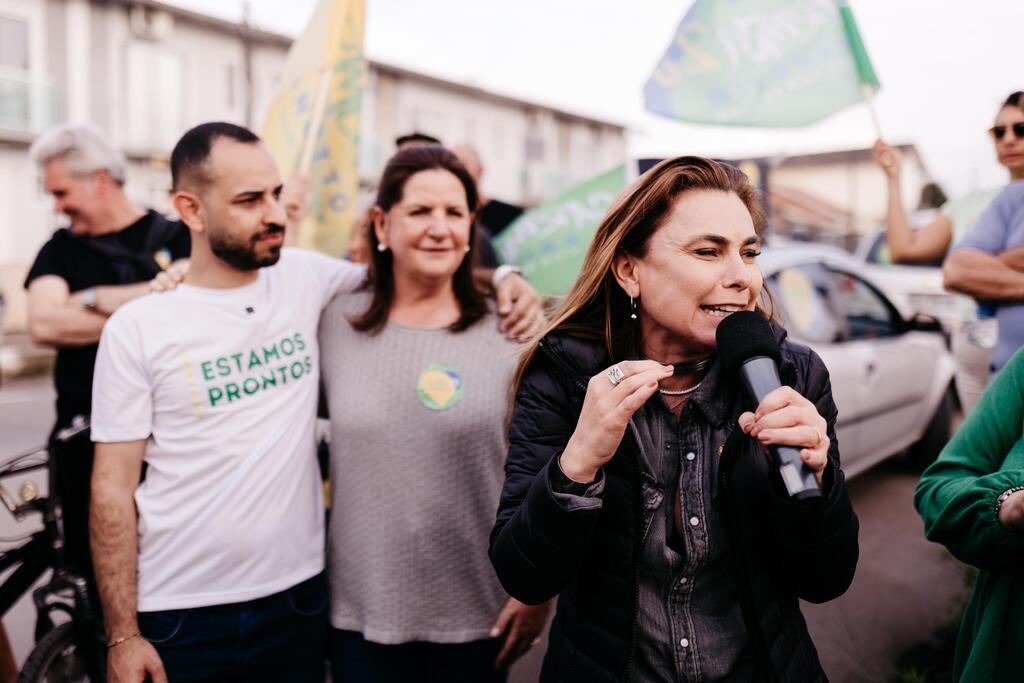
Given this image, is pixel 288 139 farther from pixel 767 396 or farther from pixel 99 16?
pixel 99 16

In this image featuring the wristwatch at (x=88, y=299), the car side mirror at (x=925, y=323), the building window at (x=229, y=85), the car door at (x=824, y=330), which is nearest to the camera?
the wristwatch at (x=88, y=299)

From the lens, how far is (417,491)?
2094 millimetres

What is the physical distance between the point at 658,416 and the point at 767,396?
39 centimetres

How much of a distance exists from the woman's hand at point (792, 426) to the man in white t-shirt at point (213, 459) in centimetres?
144

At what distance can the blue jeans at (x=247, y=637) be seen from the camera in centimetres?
202

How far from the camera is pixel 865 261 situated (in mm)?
11047

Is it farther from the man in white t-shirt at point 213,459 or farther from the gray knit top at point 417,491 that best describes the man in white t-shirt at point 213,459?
the gray knit top at point 417,491

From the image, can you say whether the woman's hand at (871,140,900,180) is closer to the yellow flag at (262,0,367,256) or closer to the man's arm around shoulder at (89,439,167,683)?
the yellow flag at (262,0,367,256)

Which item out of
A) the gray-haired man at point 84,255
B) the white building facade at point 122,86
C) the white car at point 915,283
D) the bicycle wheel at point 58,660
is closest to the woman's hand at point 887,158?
the gray-haired man at point 84,255

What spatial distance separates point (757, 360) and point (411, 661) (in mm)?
1406

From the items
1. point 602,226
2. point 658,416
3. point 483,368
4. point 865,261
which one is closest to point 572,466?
point 658,416

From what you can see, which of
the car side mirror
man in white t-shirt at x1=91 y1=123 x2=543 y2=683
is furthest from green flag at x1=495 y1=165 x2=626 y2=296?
the car side mirror

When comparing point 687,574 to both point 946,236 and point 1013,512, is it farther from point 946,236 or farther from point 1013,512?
point 946,236

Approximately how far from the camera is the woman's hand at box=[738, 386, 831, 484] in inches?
45.3
